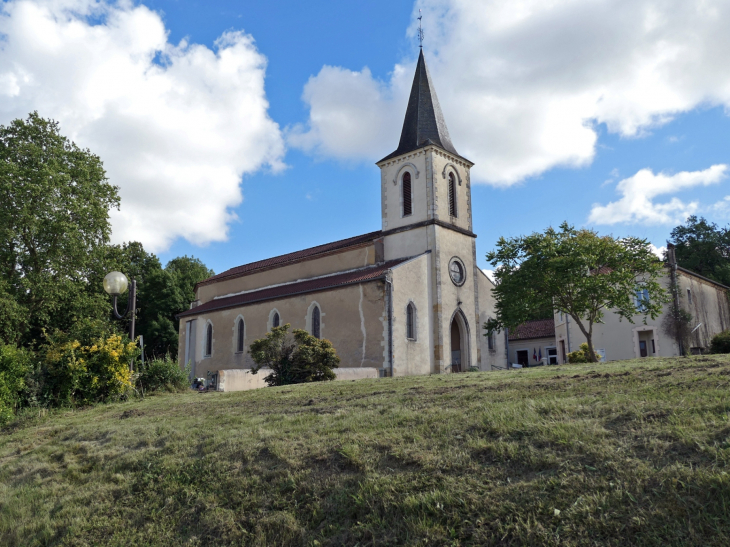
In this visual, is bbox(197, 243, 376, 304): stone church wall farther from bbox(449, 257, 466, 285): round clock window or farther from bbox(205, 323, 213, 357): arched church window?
bbox(449, 257, 466, 285): round clock window

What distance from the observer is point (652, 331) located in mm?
33344

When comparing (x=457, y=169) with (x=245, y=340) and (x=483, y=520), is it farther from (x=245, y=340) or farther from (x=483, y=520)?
(x=483, y=520)

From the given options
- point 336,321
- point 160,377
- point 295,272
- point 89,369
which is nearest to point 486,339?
point 336,321

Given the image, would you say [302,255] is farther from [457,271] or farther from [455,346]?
[455,346]

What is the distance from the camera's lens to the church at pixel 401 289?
85.1ft

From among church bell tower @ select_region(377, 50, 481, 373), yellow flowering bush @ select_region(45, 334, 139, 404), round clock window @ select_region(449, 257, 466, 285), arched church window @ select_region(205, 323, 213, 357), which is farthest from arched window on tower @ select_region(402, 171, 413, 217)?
yellow flowering bush @ select_region(45, 334, 139, 404)

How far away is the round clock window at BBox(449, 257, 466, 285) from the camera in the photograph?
29.1 metres

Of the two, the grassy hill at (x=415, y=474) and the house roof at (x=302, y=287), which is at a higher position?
the house roof at (x=302, y=287)

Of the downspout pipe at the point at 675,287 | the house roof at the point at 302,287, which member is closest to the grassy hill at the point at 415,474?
the house roof at the point at 302,287

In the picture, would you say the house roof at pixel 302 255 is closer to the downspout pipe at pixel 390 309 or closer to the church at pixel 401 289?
the church at pixel 401 289

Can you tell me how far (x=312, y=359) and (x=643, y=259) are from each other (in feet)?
43.5

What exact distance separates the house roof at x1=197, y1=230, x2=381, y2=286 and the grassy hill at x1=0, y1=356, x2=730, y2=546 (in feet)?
71.0

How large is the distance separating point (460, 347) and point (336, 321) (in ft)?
22.6

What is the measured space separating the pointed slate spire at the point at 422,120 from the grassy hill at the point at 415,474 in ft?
74.5
